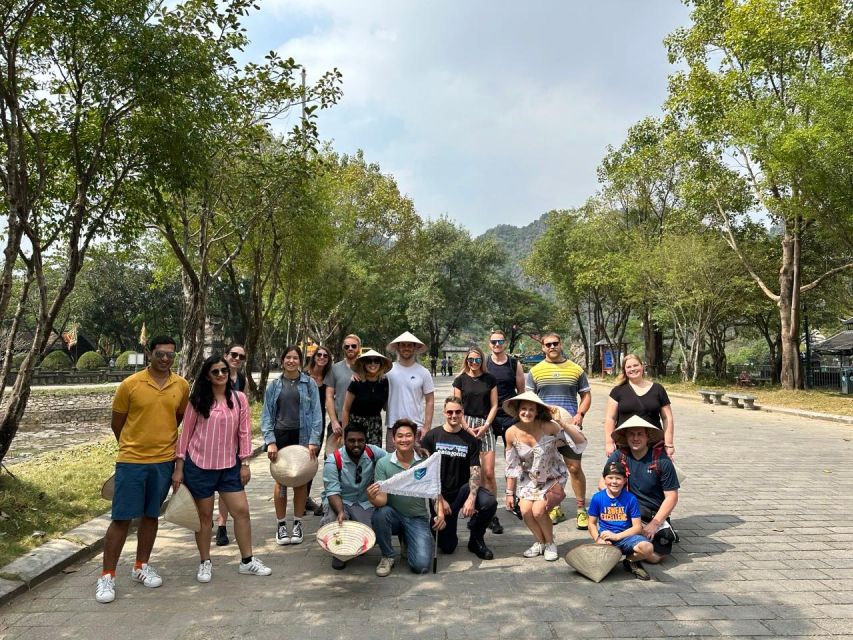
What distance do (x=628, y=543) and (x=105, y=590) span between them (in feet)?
12.1

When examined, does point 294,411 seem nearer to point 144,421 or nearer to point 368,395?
point 368,395

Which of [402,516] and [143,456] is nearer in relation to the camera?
[143,456]

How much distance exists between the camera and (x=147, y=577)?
4406 millimetres

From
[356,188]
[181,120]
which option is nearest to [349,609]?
[181,120]

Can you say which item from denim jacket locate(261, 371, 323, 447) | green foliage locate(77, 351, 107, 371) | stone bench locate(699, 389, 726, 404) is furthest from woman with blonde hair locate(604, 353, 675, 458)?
green foliage locate(77, 351, 107, 371)

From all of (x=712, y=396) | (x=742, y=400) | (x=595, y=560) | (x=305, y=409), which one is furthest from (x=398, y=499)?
(x=712, y=396)

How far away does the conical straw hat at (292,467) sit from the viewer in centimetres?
527

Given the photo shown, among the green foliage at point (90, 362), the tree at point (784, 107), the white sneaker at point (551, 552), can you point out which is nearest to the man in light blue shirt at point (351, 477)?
the white sneaker at point (551, 552)

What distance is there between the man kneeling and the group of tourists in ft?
0.04

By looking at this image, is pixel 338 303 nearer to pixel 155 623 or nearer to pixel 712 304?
pixel 712 304

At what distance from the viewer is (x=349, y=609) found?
3986 millimetres

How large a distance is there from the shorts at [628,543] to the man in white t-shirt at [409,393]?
6.35ft

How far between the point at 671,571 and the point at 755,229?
2792 centimetres

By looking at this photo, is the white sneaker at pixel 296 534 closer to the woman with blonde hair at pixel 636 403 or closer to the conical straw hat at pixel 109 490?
the conical straw hat at pixel 109 490
